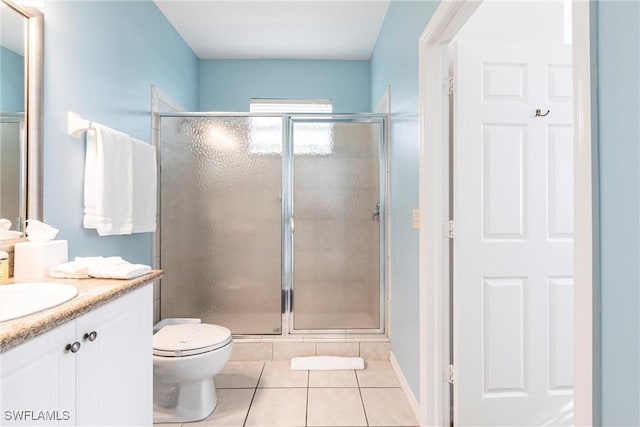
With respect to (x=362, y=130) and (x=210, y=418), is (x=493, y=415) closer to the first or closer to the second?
(x=210, y=418)

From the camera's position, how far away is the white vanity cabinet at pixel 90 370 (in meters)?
0.75

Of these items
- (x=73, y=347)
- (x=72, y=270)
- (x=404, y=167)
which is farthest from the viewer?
(x=404, y=167)

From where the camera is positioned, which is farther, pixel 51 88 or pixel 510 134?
pixel 510 134

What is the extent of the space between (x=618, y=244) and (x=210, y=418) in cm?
190

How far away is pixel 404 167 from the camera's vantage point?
2.06 metres

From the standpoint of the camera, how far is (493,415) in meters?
1.56

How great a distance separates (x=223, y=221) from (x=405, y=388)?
5.49 feet

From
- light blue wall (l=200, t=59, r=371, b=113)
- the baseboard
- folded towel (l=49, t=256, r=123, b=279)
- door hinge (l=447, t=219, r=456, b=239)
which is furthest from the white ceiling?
the baseboard

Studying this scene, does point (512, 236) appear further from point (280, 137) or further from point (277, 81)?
point (277, 81)

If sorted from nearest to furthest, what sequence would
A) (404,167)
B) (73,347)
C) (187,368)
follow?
(73,347) → (187,368) → (404,167)

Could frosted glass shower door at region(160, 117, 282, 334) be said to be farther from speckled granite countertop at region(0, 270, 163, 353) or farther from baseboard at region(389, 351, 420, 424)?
speckled granite countertop at region(0, 270, 163, 353)

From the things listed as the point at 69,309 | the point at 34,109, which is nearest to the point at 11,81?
the point at 34,109

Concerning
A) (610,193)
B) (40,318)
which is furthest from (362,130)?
(40,318)

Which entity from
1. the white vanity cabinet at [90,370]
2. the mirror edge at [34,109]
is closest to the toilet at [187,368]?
the white vanity cabinet at [90,370]
